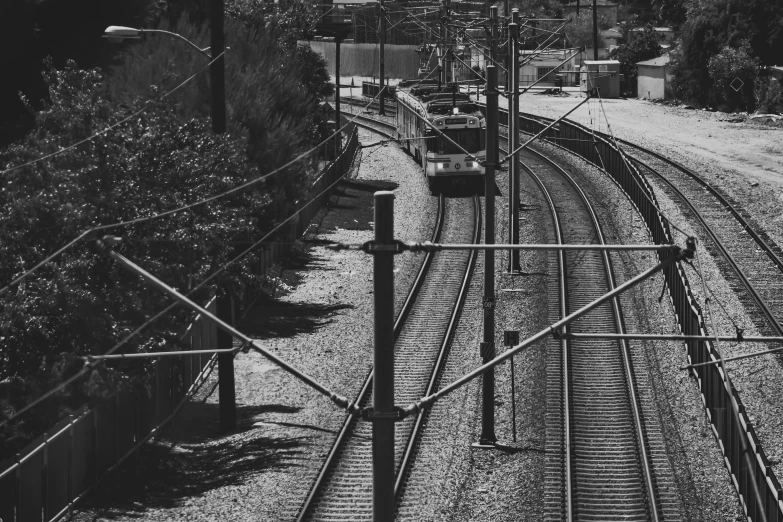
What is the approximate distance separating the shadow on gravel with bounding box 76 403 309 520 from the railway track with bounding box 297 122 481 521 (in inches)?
38.1

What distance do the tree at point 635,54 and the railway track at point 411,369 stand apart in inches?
2085

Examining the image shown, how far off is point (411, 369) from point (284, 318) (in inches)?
219

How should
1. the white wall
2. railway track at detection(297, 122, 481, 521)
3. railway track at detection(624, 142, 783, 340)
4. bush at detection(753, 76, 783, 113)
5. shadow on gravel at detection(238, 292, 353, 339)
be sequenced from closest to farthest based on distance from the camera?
railway track at detection(297, 122, 481, 521) → shadow on gravel at detection(238, 292, 353, 339) → railway track at detection(624, 142, 783, 340) → bush at detection(753, 76, 783, 113) → the white wall

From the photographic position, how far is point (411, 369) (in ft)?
77.6

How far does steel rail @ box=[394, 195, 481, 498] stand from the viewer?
17984 mm

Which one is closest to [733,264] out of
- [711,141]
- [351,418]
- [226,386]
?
[351,418]

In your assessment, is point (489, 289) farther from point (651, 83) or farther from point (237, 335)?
point (651, 83)

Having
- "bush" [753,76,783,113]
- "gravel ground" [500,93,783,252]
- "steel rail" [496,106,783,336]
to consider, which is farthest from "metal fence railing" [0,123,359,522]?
"bush" [753,76,783,113]

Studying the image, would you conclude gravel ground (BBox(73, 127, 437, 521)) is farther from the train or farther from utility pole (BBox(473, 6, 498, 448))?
the train

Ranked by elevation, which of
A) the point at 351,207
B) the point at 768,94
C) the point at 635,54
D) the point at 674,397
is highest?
the point at 635,54

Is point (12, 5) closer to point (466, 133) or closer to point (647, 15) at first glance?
point (466, 133)

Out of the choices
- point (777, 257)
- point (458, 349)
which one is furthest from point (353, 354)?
point (777, 257)

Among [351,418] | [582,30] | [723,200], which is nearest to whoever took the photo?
[351,418]

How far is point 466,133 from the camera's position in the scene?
1629 inches
